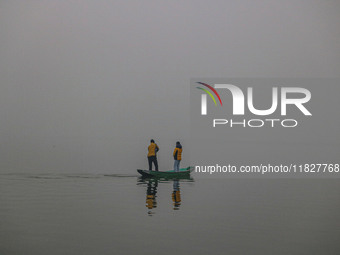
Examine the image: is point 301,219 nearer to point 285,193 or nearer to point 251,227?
point 251,227

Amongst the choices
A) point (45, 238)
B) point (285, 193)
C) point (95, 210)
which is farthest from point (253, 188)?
point (45, 238)

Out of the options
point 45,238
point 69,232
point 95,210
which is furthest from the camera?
point 95,210

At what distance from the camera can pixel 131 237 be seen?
10.8 metres

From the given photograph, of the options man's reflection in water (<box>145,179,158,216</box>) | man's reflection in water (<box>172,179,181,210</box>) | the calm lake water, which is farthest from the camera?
man's reflection in water (<box>172,179,181,210</box>)

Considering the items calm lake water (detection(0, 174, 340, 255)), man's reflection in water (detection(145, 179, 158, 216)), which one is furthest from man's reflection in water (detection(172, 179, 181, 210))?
man's reflection in water (detection(145, 179, 158, 216))

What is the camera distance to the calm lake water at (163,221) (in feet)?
32.9

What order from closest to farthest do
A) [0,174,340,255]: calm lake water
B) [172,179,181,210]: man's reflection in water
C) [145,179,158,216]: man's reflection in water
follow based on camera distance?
[0,174,340,255]: calm lake water
[145,179,158,216]: man's reflection in water
[172,179,181,210]: man's reflection in water

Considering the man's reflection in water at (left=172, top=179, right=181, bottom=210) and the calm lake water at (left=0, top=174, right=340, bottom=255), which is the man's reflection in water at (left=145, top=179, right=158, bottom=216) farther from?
the man's reflection in water at (left=172, top=179, right=181, bottom=210)

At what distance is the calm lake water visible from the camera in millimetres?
10031

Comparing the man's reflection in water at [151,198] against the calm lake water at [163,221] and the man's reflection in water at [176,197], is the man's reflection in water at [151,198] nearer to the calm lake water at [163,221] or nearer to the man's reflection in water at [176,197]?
the calm lake water at [163,221]

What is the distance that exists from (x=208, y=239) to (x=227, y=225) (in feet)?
5.79

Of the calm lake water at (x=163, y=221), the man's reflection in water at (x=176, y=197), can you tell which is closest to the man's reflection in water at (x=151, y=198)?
the calm lake water at (x=163, y=221)

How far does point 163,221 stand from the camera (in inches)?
496

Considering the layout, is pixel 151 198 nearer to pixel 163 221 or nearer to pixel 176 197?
pixel 176 197
